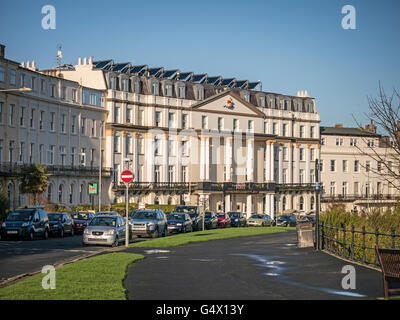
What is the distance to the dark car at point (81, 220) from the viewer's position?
52.0 meters

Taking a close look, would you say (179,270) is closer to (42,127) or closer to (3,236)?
(3,236)

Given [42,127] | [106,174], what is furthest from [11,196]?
[106,174]

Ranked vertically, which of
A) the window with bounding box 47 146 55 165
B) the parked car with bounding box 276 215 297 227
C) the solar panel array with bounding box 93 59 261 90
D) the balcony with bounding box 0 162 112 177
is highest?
the solar panel array with bounding box 93 59 261 90

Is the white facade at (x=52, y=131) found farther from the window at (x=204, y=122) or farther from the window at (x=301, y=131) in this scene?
the window at (x=301, y=131)

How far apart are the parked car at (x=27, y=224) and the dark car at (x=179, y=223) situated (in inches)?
408

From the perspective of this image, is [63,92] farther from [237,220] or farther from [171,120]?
[237,220]

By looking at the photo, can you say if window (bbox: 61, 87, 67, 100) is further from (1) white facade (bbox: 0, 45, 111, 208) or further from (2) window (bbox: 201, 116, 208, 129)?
(2) window (bbox: 201, 116, 208, 129)

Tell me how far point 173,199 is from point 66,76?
822 inches

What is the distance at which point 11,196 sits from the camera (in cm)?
6762

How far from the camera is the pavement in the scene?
16469 millimetres

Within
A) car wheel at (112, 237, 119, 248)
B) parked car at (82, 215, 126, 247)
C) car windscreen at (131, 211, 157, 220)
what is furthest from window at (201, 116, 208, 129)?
car wheel at (112, 237, 119, 248)

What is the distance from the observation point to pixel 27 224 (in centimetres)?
4109

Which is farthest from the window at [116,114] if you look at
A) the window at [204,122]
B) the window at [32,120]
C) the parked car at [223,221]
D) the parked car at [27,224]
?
the parked car at [27,224]

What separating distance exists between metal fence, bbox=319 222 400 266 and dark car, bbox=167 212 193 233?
21852 millimetres
